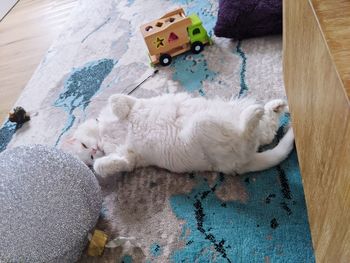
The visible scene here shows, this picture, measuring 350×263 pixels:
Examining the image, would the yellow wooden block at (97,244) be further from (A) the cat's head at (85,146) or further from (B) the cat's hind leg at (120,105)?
(B) the cat's hind leg at (120,105)

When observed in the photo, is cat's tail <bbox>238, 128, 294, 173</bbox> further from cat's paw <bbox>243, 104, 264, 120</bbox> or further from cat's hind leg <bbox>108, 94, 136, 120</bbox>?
cat's hind leg <bbox>108, 94, 136, 120</bbox>

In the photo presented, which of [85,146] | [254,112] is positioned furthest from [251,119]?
[85,146]

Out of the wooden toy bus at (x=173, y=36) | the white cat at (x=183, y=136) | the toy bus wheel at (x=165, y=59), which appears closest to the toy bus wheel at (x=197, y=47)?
the wooden toy bus at (x=173, y=36)

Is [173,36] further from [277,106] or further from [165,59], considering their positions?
[277,106]

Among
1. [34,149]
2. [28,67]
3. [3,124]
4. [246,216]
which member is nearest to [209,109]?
[246,216]

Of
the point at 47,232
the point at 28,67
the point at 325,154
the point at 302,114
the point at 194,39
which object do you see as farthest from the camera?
the point at 28,67

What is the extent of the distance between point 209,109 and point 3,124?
1.06m

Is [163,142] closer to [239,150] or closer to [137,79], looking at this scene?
[239,150]

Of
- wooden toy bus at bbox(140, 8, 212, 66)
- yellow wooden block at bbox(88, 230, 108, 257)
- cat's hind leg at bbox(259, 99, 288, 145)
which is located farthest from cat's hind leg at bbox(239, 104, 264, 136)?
wooden toy bus at bbox(140, 8, 212, 66)

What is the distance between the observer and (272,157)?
977mm

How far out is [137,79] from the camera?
151 centimetres

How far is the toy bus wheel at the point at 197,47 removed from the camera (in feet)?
4.80

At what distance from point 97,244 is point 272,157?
561 millimetres

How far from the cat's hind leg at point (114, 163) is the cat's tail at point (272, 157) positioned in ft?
1.20
